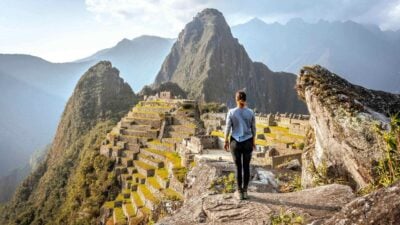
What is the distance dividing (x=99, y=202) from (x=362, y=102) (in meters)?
31.7

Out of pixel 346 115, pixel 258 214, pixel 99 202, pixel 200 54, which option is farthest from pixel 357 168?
pixel 200 54

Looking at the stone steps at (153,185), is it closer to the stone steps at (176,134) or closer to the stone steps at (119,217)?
the stone steps at (119,217)

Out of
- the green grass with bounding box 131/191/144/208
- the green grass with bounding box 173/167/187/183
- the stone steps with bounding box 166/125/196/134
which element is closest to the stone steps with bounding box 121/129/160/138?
the stone steps with bounding box 166/125/196/134

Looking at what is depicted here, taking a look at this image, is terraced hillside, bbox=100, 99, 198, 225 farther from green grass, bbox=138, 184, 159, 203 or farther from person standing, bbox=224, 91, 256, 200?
person standing, bbox=224, 91, 256, 200

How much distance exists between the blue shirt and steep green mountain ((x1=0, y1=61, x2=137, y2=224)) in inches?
1112

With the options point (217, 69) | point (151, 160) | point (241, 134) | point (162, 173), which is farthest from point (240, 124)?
point (217, 69)

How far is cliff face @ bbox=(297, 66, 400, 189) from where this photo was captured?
5.89 meters

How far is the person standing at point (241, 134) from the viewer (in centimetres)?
595

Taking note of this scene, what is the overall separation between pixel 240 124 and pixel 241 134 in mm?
151

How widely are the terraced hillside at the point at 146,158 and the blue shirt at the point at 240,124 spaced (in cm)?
1394

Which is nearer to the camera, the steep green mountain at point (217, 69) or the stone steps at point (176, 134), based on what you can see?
the stone steps at point (176, 134)

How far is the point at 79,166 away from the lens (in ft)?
174

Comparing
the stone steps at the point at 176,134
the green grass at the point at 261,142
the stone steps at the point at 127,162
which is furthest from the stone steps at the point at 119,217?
the green grass at the point at 261,142

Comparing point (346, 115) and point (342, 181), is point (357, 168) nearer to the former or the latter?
point (342, 181)
